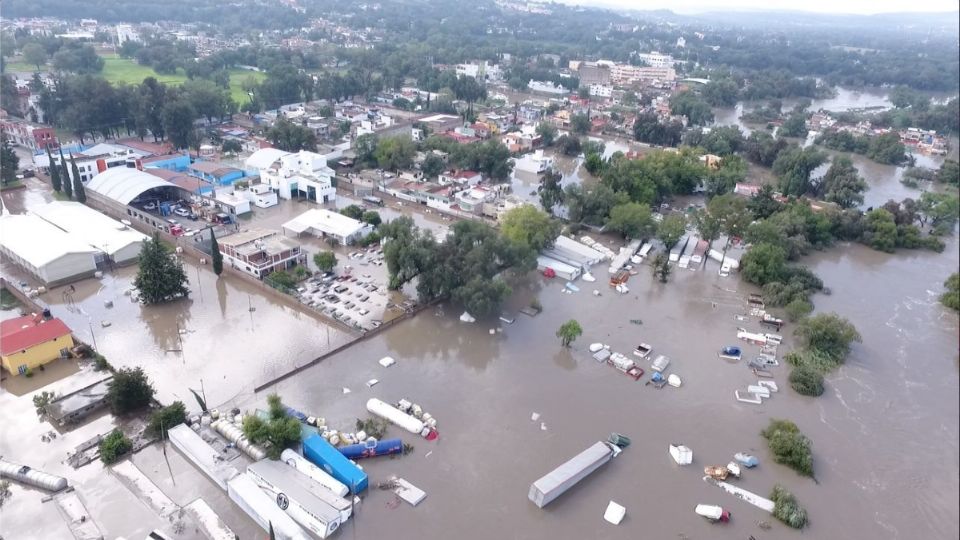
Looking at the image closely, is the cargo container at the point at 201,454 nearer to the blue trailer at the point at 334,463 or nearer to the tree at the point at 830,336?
the blue trailer at the point at 334,463

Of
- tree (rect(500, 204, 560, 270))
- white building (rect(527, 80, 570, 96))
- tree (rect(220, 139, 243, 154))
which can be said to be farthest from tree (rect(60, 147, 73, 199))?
white building (rect(527, 80, 570, 96))

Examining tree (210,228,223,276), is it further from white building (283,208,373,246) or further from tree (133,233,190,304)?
white building (283,208,373,246)

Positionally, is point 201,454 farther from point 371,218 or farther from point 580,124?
point 580,124

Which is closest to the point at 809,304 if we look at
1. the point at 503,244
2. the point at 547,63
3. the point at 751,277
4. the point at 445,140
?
the point at 751,277

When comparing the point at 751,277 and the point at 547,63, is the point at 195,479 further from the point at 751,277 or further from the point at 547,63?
the point at 547,63

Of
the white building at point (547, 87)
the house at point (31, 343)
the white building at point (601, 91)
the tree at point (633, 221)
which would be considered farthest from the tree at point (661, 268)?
the white building at point (547, 87)

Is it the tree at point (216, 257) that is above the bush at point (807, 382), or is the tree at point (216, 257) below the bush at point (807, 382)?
above

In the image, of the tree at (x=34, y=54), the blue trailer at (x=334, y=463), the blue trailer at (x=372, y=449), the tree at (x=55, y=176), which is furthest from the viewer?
the tree at (x=34, y=54)
